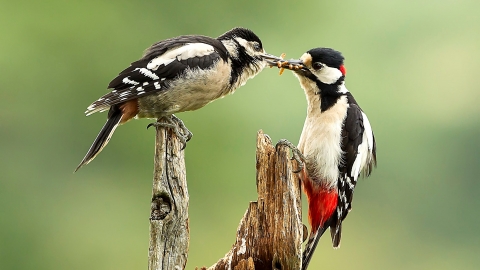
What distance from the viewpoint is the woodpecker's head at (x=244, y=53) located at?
3959mm

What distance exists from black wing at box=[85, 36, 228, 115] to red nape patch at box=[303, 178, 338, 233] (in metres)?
0.98

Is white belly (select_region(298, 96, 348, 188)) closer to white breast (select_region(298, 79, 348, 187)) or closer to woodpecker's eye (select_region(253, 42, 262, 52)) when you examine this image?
white breast (select_region(298, 79, 348, 187))

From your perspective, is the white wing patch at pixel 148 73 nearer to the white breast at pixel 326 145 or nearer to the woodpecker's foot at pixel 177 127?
the woodpecker's foot at pixel 177 127

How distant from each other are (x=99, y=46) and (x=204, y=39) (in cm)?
650

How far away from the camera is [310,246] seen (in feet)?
11.7

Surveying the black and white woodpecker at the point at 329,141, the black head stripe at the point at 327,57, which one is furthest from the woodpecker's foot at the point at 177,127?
the black head stripe at the point at 327,57

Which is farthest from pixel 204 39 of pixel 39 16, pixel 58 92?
pixel 39 16

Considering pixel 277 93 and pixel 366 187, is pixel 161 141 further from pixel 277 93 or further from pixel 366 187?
pixel 366 187

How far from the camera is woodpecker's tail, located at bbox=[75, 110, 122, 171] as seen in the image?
10.5 ft

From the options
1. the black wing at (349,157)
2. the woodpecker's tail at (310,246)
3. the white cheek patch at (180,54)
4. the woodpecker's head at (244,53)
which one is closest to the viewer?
the woodpecker's tail at (310,246)

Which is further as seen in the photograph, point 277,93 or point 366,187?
point 366,187

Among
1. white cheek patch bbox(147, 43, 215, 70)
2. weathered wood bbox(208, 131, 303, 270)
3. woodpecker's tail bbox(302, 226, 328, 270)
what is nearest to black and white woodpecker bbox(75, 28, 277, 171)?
white cheek patch bbox(147, 43, 215, 70)

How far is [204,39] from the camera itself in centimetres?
381

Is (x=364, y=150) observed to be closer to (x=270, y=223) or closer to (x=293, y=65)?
(x=293, y=65)
